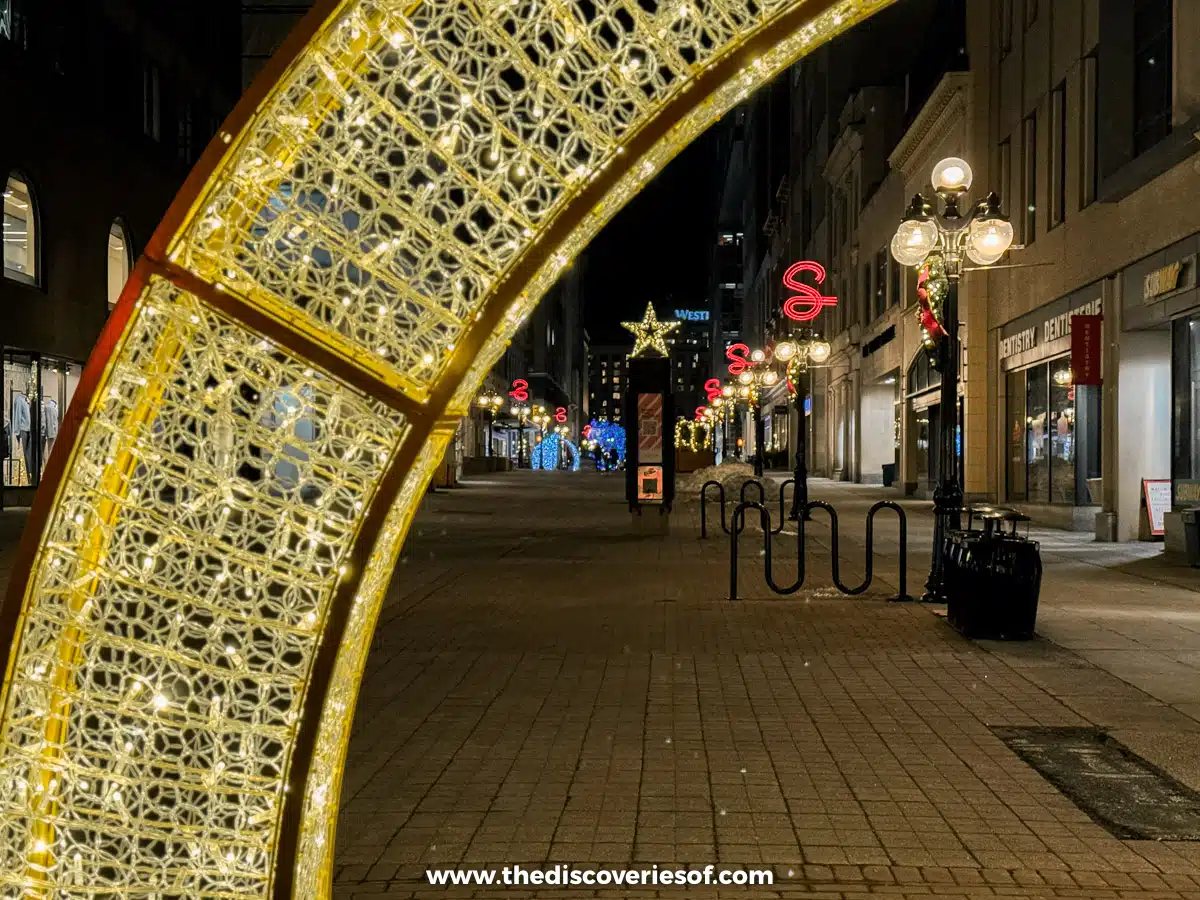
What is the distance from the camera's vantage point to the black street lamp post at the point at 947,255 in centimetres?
1233

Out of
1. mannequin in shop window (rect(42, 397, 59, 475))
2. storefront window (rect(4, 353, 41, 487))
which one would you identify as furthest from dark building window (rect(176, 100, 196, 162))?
storefront window (rect(4, 353, 41, 487))

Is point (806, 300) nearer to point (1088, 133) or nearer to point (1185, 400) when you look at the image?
point (1088, 133)

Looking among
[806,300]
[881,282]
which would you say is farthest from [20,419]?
[881,282]

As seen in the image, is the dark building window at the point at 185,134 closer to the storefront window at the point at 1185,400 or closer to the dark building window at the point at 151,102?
the dark building window at the point at 151,102

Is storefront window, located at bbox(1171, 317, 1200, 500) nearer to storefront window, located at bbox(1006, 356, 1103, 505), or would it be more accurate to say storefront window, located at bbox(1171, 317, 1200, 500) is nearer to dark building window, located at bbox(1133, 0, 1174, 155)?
dark building window, located at bbox(1133, 0, 1174, 155)

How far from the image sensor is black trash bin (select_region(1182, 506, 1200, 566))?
52.6ft

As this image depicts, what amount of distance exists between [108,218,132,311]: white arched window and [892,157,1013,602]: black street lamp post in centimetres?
2505

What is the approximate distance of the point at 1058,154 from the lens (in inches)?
947

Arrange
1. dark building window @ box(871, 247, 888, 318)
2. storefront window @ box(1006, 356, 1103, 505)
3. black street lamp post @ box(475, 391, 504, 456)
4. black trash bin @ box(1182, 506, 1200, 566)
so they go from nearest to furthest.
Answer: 1. black trash bin @ box(1182, 506, 1200, 566)
2. storefront window @ box(1006, 356, 1103, 505)
3. dark building window @ box(871, 247, 888, 318)
4. black street lamp post @ box(475, 391, 504, 456)

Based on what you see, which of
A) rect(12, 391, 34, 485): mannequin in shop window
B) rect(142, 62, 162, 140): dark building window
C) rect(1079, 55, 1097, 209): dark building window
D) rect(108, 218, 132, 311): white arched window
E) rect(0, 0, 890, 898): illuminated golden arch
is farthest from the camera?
rect(142, 62, 162, 140): dark building window

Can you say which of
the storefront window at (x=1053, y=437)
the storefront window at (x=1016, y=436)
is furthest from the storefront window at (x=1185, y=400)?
the storefront window at (x=1016, y=436)


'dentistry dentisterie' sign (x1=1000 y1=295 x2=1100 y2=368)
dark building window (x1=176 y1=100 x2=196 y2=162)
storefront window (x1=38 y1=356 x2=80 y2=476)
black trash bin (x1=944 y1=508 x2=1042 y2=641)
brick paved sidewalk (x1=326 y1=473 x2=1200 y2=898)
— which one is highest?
Result: dark building window (x1=176 y1=100 x2=196 y2=162)

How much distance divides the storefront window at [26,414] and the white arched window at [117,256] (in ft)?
13.1

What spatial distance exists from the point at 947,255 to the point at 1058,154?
41.4 ft
